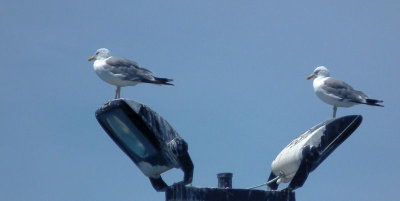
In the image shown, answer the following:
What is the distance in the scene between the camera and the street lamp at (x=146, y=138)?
192 inches

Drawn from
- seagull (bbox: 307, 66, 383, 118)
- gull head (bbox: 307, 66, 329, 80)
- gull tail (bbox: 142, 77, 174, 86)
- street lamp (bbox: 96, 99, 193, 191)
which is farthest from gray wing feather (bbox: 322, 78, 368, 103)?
street lamp (bbox: 96, 99, 193, 191)

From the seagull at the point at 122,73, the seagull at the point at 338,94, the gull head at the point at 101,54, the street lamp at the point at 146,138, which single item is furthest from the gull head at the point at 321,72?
the street lamp at the point at 146,138

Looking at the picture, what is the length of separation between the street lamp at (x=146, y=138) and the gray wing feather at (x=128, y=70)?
20.4 feet

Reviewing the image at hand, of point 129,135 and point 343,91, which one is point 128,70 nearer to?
point 343,91

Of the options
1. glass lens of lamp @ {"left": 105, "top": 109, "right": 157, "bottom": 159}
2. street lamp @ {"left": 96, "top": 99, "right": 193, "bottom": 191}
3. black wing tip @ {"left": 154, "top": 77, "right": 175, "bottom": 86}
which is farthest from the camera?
black wing tip @ {"left": 154, "top": 77, "right": 175, "bottom": 86}

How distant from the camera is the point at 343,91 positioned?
1211cm

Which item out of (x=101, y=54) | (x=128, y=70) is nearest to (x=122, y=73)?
(x=128, y=70)

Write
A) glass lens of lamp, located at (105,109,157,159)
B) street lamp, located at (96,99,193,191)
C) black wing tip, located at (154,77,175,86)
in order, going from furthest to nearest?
black wing tip, located at (154,77,175,86) < glass lens of lamp, located at (105,109,157,159) < street lamp, located at (96,99,193,191)

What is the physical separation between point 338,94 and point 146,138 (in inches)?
291

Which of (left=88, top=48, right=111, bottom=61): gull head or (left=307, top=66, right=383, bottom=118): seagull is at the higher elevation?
(left=88, top=48, right=111, bottom=61): gull head

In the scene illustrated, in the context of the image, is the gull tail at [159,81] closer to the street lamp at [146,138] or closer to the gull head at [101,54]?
the gull head at [101,54]

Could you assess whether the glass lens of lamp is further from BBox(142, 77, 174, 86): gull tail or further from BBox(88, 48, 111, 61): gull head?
BBox(88, 48, 111, 61): gull head

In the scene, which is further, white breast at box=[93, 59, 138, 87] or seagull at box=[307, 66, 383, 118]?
seagull at box=[307, 66, 383, 118]

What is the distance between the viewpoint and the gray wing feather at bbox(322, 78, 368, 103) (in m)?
12.0
